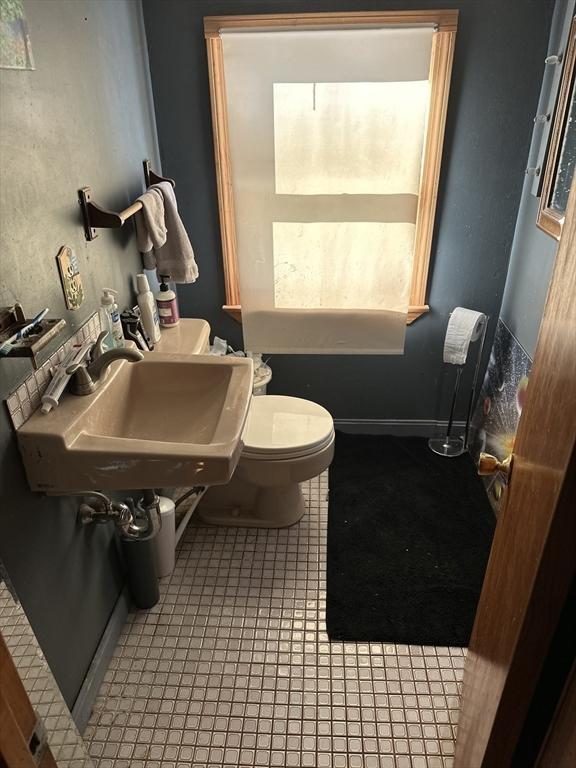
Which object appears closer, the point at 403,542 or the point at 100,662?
the point at 100,662

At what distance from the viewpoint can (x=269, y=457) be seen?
6.54 ft

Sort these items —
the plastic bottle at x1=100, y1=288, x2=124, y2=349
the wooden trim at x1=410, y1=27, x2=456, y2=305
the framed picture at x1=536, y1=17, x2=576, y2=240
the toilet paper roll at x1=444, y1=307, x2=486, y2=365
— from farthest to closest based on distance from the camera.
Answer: the toilet paper roll at x1=444, y1=307, x2=486, y2=365, the wooden trim at x1=410, y1=27, x2=456, y2=305, the framed picture at x1=536, y1=17, x2=576, y2=240, the plastic bottle at x1=100, y1=288, x2=124, y2=349

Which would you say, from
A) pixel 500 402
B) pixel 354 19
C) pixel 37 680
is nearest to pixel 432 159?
pixel 354 19

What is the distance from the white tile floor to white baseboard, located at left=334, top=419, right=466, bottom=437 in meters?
0.97

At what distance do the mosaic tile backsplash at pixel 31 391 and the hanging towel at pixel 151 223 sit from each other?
0.58 meters

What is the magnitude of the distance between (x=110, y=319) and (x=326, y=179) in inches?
45.2

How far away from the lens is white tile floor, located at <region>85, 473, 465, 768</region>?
58.4 inches

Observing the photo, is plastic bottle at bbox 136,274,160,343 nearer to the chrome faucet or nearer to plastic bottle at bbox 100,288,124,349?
plastic bottle at bbox 100,288,124,349

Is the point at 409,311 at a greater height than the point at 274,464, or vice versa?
the point at 409,311

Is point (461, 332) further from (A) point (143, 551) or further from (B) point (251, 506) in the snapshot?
(A) point (143, 551)

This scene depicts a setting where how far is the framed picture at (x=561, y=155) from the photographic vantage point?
71.2 inches

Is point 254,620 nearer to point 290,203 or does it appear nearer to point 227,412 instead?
point 227,412

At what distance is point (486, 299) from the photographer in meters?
2.47

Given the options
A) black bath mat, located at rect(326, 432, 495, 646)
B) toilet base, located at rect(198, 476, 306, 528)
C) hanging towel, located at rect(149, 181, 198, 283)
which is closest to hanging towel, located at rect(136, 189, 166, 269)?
hanging towel, located at rect(149, 181, 198, 283)
